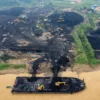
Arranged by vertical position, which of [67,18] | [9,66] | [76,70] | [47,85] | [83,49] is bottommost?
[67,18]

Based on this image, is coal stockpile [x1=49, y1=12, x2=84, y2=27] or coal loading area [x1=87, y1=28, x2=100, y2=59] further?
coal stockpile [x1=49, y1=12, x2=84, y2=27]

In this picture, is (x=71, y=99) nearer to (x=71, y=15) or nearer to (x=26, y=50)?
(x=26, y=50)

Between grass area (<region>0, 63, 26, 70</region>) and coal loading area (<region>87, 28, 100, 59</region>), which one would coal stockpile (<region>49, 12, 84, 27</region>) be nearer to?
coal loading area (<region>87, 28, 100, 59</region>)

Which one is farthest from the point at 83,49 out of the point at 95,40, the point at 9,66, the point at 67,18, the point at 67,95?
the point at 67,18

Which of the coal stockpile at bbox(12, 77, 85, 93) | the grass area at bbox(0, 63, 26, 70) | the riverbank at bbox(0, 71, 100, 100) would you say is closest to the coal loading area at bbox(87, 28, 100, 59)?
the riverbank at bbox(0, 71, 100, 100)

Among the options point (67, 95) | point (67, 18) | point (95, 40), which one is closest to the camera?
point (67, 95)

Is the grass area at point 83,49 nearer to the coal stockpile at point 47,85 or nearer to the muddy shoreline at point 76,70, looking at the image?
the muddy shoreline at point 76,70

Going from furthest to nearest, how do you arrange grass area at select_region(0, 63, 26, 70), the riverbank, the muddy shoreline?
grass area at select_region(0, 63, 26, 70) → the muddy shoreline → the riverbank

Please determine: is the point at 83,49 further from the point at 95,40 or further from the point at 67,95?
the point at 67,95
